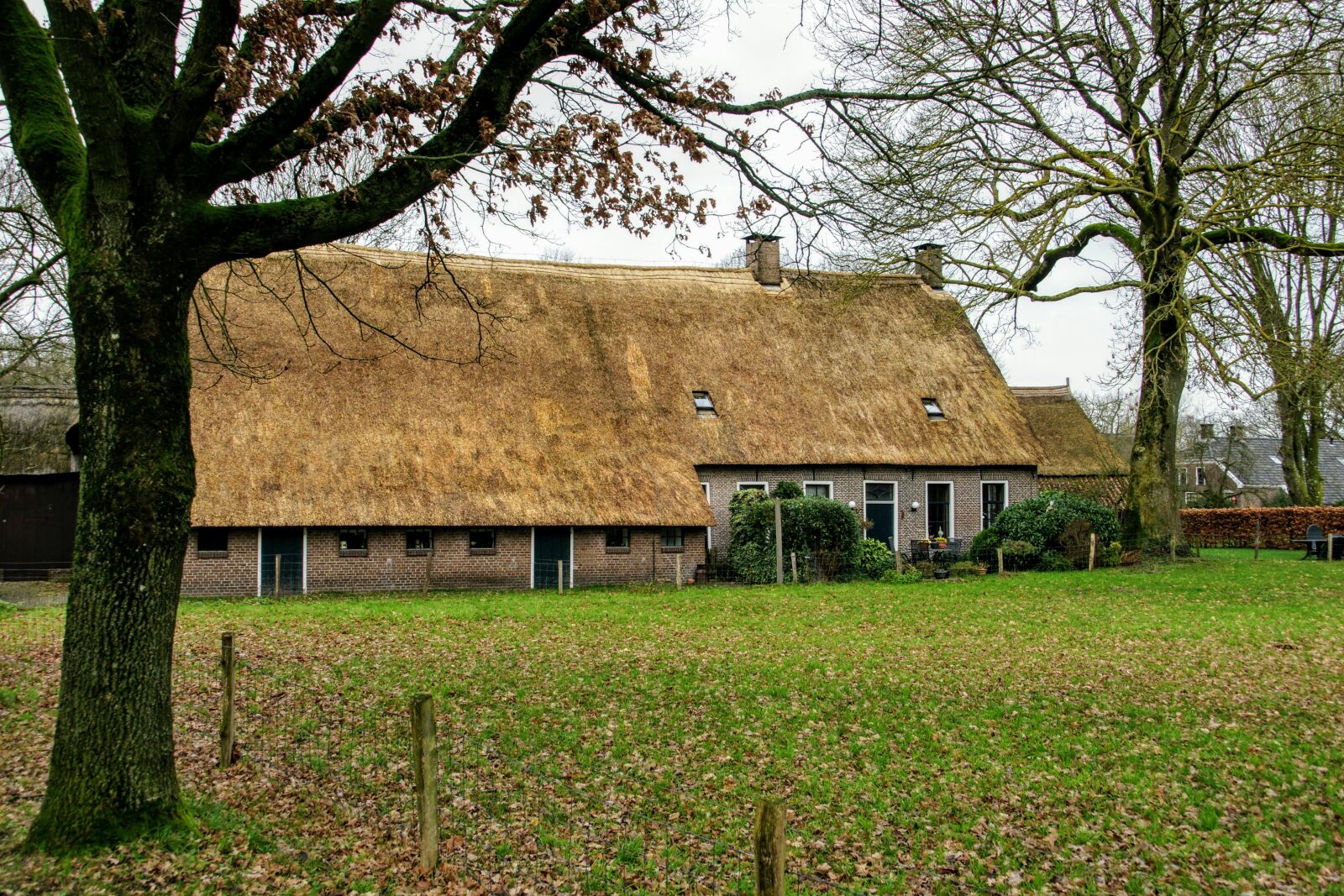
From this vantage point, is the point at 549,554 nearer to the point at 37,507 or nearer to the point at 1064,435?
the point at 37,507

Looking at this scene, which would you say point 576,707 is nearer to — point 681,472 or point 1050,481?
point 681,472

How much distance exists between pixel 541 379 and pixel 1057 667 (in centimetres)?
1572

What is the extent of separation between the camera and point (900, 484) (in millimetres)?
26062

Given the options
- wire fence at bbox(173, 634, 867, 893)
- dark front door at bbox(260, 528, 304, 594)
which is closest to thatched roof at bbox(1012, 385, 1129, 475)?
dark front door at bbox(260, 528, 304, 594)

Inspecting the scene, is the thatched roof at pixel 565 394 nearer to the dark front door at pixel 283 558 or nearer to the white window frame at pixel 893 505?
the dark front door at pixel 283 558

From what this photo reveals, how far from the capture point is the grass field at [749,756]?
6.09m

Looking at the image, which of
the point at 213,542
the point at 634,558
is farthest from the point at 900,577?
the point at 213,542

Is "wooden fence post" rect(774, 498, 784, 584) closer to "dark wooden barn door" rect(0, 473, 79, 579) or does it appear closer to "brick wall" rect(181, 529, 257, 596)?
"brick wall" rect(181, 529, 257, 596)

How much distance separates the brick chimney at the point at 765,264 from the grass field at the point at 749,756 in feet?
55.5

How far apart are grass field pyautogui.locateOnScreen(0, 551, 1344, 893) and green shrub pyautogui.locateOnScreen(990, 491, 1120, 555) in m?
8.28

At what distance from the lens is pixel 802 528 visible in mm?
21625

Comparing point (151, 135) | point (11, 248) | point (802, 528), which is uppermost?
point (11, 248)

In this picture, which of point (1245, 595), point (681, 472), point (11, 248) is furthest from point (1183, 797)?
point (11, 248)

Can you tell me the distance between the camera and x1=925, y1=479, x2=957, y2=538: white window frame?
26.4m
